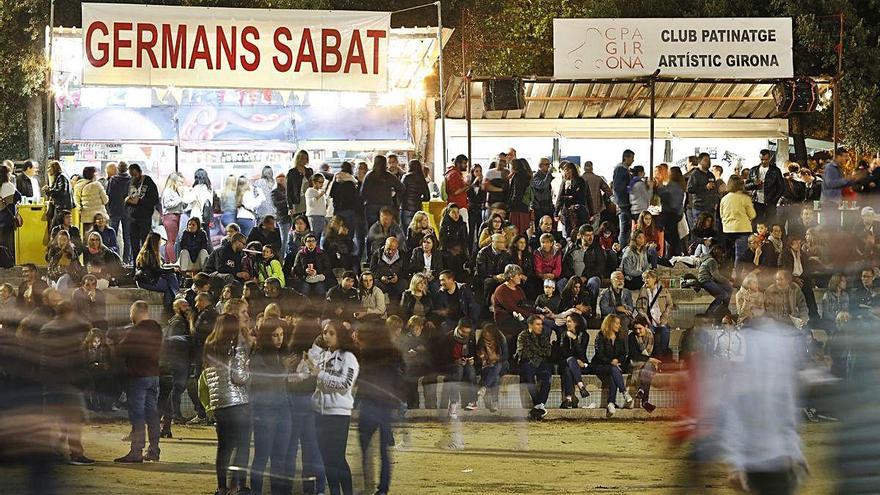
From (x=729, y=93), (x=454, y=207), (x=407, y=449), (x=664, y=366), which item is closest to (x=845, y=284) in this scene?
(x=664, y=366)

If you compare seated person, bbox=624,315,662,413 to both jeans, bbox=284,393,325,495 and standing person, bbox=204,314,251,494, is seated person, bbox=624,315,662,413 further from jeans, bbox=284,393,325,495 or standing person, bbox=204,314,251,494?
standing person, bbox=204,314,251,494

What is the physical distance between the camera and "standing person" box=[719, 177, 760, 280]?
19594 mm

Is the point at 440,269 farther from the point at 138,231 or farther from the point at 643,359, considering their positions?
the point at 138,231

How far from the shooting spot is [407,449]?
15.0 m

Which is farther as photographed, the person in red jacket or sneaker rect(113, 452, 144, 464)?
the person in red jacket

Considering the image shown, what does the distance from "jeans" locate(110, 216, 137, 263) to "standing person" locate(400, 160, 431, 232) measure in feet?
13.3

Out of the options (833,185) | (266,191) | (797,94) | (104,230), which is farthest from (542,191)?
(104,230)

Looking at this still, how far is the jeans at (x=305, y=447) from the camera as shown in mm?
11398

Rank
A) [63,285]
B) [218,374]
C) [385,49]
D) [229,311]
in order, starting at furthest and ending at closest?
[385,49] → [63,285] → [229,311] → [218,374]

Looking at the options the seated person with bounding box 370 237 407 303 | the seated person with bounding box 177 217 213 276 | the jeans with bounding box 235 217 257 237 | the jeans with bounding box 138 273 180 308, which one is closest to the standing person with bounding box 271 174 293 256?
the jeans with bounding box 235 217 257 237

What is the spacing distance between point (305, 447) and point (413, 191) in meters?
8.49

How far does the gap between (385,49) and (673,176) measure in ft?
15.4

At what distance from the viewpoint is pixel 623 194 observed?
20.0 meters

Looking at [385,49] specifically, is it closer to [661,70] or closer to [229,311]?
[661,70]
